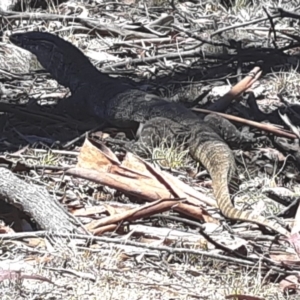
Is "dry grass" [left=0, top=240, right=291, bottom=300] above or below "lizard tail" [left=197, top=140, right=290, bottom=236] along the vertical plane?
above

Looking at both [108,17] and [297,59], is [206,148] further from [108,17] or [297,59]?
[108,17]

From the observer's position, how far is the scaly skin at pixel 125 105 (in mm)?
4848

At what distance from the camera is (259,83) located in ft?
23.4

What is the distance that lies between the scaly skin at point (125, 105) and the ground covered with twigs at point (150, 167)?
0.32 feet

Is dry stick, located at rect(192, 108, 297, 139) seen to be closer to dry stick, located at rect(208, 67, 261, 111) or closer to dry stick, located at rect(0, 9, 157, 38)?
dry stick, located at rect(208, 67, 261, 111)

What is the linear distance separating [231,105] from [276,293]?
3157mm

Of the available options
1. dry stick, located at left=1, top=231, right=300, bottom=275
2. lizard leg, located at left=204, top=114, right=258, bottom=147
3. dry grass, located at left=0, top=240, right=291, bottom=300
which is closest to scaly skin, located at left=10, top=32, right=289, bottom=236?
lizard leg, located at left=204, top=114, right=258, bottom=147

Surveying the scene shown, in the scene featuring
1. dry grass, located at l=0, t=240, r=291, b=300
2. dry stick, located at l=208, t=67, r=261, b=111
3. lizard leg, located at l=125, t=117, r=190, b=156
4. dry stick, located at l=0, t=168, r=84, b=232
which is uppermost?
dry stick, located at l=0, t=168, r=84, b=232

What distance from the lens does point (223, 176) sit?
4875mm

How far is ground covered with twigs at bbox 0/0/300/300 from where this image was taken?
141 inches

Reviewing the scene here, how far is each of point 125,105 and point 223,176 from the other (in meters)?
1.76

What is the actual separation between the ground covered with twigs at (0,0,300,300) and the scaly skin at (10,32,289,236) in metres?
0.10

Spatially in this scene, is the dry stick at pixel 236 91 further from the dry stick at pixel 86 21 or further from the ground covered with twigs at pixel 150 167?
the dry stick at pixel 86 21

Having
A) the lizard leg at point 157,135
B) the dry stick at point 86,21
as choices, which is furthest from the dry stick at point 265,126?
the dry stick at point 86,21
